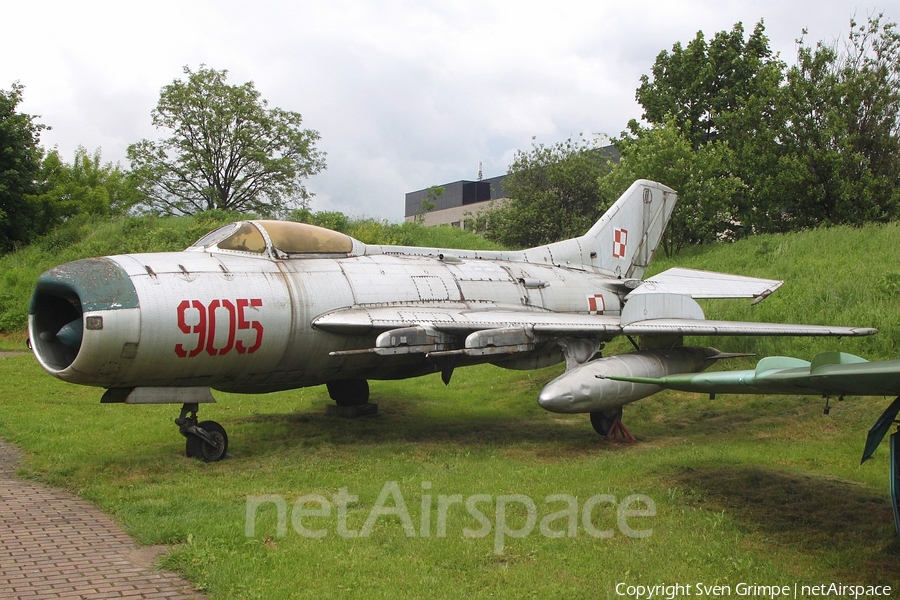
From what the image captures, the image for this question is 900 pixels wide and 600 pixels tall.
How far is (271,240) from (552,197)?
1324 inches

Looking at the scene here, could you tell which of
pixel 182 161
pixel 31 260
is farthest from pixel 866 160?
pixel 182 161

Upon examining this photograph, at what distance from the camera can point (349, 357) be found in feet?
34.0

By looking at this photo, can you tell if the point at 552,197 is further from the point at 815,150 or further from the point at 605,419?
the point at 605,419

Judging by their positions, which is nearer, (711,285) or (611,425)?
(611,425)

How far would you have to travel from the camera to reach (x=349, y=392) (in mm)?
13273

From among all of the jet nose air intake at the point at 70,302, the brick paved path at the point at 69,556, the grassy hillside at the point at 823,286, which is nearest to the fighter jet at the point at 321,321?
the jet nose air intake at the point at 70,302

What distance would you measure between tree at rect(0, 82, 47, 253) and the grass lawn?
1875cm

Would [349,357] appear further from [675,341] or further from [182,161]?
[182,161]

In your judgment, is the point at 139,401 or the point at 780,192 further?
the point at 780,192

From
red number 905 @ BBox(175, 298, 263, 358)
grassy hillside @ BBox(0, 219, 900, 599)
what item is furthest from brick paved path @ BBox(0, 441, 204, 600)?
red number 905 @ BBox(175, 298, 263, 358)

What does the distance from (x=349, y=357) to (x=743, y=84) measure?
94.7 feet

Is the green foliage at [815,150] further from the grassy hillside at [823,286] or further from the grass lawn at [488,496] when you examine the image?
the grass lawn at [488,496]

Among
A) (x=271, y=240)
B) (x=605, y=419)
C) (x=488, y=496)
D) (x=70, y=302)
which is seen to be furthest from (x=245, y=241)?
(x=605, y=419)

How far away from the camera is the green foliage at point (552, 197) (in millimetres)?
41938
